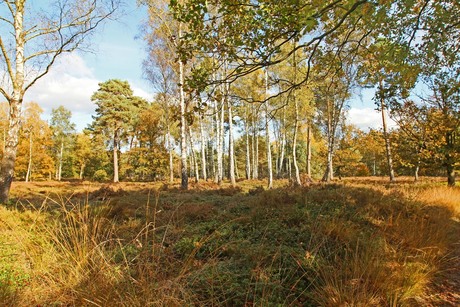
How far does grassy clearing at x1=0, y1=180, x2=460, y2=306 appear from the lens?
7.27ft

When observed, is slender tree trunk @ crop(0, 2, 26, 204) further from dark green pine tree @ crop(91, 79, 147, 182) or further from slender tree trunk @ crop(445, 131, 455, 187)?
dark green pine tree @ crop(91, 79, 147, 182)

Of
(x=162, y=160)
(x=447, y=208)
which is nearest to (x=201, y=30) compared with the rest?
(x=447, y=208)

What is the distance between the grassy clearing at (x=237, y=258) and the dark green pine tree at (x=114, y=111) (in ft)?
76.8

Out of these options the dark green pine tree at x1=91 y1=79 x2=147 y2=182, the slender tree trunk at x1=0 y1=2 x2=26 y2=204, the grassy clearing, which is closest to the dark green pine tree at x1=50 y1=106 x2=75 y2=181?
the dark green pine tree at x1=91 y1=79 x2=147 y2=182

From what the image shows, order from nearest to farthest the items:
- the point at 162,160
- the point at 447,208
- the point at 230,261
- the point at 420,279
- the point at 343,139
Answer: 1. the point at 420,279
2. the point at 230,261
3. the point at 447,208
4. the point at 162,160
5. the point at 343,139

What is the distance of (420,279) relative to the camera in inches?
124

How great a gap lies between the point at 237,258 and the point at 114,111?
2768 centimetres

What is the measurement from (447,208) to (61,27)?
44.0 ft

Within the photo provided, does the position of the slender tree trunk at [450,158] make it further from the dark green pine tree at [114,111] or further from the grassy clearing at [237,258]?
the dark green pine tree at [114,111]

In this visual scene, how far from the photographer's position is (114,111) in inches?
1100

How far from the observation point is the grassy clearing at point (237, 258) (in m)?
2.22

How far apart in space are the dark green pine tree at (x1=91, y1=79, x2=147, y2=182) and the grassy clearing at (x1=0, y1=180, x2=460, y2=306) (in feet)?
76.8

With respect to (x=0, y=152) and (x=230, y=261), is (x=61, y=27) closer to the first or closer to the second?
(x=230, y=261)

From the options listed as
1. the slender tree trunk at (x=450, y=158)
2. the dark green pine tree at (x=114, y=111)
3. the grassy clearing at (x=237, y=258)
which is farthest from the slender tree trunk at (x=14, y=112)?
the dark green pine tree at (x=114, y=111)
